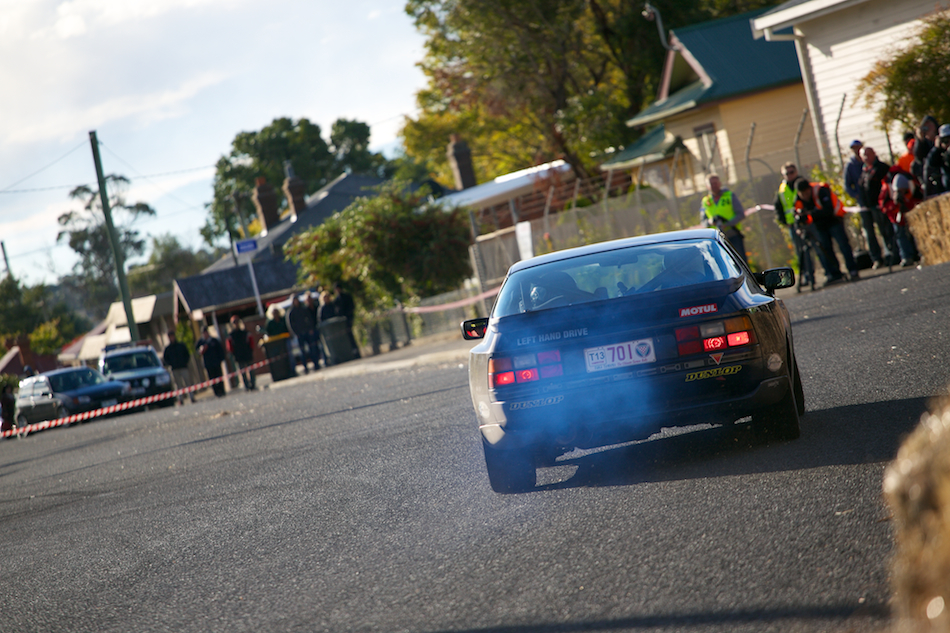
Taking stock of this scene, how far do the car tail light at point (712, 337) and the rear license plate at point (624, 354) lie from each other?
17 centimetres

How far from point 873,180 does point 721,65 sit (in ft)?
61.1

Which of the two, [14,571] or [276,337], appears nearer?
[14,571]

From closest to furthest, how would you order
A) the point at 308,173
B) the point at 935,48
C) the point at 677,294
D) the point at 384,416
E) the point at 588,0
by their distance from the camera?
1. the point at 677,294
2. the point at 384,416
3. the point at 935,48
4. the point at 588,0
5. the point at 308,173

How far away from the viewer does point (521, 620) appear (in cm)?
411

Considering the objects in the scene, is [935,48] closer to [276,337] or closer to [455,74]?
[276,337]

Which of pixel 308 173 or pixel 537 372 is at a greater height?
pixel 308 173

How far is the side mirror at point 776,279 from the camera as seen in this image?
728cm

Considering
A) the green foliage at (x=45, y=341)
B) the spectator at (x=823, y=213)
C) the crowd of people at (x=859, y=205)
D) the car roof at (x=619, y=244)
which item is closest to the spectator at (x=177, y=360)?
the crowd of people at (x=859, y=205)

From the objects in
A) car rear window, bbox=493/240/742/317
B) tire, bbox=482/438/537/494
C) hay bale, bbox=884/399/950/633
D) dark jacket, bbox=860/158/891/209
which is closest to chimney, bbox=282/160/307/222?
dark jacket, bbox=860/158/891/209

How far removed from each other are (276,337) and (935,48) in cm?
1657

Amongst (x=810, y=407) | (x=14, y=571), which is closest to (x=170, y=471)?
(x=14, y=571)

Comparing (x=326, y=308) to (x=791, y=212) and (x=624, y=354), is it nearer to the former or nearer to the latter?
(x=791, y=212)

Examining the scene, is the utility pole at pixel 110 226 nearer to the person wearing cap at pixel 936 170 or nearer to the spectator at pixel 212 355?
the spectator at pixel 212 355

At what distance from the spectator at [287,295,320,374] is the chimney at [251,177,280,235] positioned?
31287 millimetres
